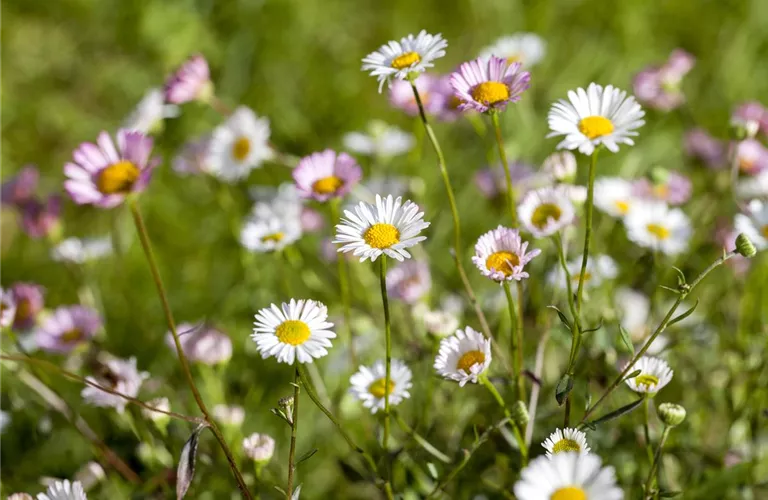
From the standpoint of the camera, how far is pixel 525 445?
30.8 inches

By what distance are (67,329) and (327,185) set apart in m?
0.45

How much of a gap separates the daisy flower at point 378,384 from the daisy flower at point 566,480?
279mm

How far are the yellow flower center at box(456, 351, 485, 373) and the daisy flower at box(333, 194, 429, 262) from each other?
0.43ft

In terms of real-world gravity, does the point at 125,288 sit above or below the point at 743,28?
below

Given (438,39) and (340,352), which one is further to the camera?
(340,352)

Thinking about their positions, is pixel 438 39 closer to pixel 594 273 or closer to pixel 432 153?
pixel 594 273

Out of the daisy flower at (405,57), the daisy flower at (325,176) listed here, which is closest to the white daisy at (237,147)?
the daisy flower at (325,176)

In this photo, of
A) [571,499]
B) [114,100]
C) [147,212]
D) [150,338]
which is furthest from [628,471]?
[114,100]

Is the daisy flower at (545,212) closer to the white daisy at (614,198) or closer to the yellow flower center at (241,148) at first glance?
the white daisy at (614,198)

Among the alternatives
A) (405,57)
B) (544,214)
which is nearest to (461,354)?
(544,214)

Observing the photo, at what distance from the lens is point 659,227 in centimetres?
105

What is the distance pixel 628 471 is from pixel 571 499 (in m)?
0.40

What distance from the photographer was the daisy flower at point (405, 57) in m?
0.77

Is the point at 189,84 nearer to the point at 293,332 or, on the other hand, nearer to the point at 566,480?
the point at 293,332
